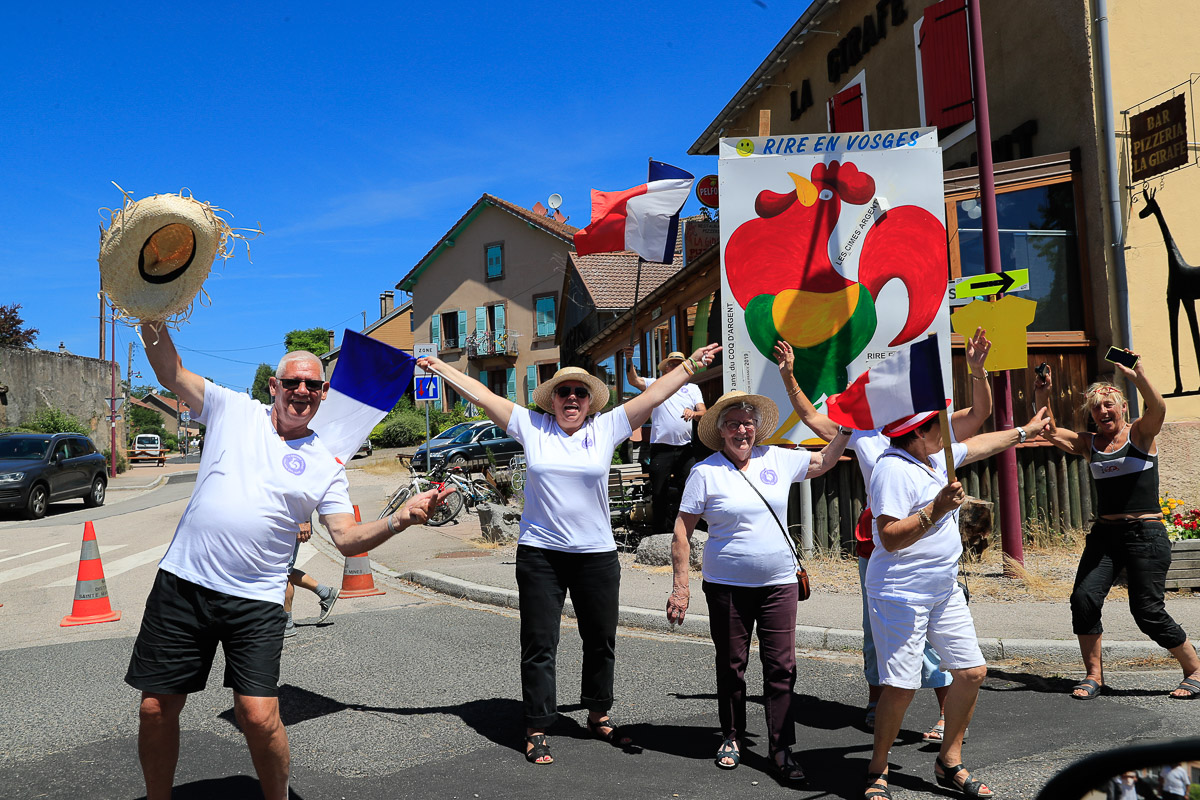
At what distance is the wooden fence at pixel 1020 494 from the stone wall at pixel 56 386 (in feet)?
107

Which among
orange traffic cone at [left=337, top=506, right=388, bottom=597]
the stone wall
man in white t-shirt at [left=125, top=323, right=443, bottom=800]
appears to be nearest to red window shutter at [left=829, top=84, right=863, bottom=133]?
orange traffic cone at [left=337, top=506, right=388, bottom=597]

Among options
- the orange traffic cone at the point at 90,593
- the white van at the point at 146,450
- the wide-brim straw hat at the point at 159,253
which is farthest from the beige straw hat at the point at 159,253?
the white van at the point at 146,450

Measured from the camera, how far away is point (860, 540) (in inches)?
176


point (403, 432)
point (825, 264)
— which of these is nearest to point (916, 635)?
point (825, 264)

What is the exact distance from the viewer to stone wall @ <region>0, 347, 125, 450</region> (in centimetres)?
3322

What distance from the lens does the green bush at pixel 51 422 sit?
33375 millimetres

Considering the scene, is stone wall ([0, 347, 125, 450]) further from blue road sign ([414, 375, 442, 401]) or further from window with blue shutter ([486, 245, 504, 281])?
blue road sign ([414, 375, 442, 401])

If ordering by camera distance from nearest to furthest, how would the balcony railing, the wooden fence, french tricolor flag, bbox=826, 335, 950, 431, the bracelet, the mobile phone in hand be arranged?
the bracelet < french tricolor flag, bbox=826, 335, 950, 431 < the mobile phone in hand < the wooden fence < the balcony railing

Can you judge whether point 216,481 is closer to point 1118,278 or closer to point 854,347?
point 854,347

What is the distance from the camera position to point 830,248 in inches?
365

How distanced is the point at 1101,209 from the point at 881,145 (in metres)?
3.66

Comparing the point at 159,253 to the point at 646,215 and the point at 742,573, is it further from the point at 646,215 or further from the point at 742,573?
the point at 646,215

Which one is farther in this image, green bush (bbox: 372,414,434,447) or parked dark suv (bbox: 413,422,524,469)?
green bush (bbox: 372,414,434,447)

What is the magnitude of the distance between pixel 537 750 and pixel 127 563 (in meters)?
9.85
